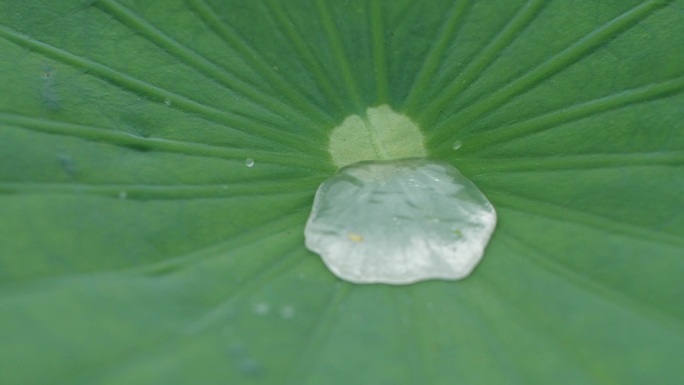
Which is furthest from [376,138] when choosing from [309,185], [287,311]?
[287,311]

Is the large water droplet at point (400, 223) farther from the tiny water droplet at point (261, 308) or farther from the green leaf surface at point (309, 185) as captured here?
the tiny water droplet at point (261, 308)

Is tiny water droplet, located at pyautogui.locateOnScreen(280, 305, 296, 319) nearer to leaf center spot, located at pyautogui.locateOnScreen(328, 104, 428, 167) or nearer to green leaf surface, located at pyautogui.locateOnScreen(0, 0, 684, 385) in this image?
green leaf surface, located at pyautogui.locateOnScreen(0, 0, 684, 385)

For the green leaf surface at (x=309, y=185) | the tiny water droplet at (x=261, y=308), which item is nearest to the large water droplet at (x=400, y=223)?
the green leaf surface at (x=309, y=185)

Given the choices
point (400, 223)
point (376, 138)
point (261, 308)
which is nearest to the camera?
point (261, 308)

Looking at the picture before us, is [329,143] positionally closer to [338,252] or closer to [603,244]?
[338,252]

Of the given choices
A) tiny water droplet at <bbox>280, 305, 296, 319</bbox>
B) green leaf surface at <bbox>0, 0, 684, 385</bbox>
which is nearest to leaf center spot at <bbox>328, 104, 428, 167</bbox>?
green leaf surface at <bbox>0, 0, 684, 385</bbox>

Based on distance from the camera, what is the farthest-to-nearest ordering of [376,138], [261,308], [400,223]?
[376,138] < [400,223] < [261,308]

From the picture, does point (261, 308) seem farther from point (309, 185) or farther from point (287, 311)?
point (309, 185)
